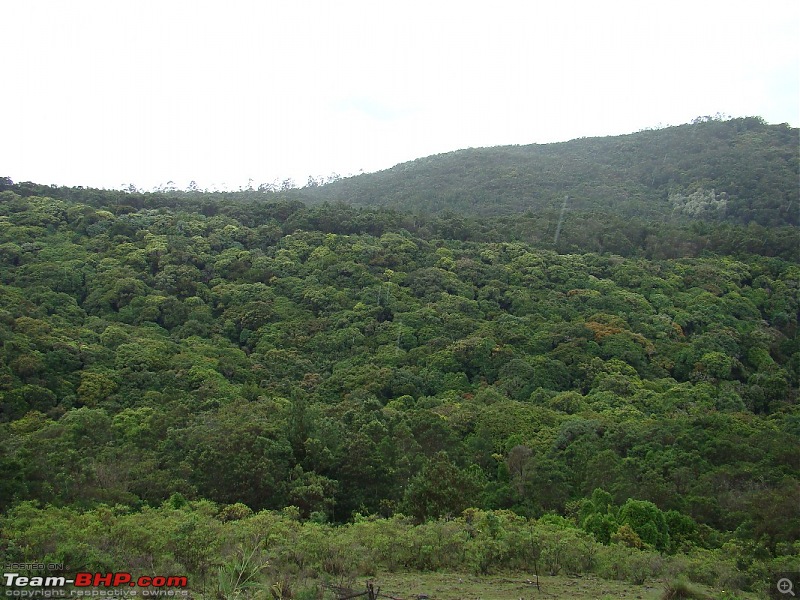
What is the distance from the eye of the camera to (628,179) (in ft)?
308

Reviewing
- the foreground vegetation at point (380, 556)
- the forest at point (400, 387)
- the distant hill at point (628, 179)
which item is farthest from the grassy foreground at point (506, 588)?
the distant hill at point (628, 179)

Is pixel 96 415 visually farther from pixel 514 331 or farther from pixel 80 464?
pixel 514 331

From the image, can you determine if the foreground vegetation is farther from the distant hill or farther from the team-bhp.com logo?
the distant hill

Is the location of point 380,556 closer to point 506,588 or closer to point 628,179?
point 506,588

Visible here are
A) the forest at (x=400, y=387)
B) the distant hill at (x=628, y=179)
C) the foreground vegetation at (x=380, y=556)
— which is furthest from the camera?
the distant hill at (x=628, y=179)

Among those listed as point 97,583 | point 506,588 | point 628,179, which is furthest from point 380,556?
point 628,179

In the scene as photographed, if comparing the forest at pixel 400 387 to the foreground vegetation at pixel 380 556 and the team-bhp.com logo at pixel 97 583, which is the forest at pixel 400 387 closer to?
the foreground vegetation at pixel 380 556

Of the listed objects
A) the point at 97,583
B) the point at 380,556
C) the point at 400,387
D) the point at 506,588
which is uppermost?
the point at 97,583

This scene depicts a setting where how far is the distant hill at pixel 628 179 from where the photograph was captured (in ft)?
257

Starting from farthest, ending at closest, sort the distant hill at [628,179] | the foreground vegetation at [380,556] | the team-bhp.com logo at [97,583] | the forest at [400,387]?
the distant hill at [628,179]
the forest at [400,387]
the foreground vegetation at [380,556]
the team-bhp.com logo at [97,583]

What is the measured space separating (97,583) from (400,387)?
27751 millimetres

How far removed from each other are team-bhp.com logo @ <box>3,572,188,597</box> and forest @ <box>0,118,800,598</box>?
9.6 inches

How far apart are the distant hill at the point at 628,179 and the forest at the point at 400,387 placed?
33.5 inches

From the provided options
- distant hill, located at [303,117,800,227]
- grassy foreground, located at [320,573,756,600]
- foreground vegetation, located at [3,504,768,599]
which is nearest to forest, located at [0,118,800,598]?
foreground vegetation, located at [3,504,768,599]
